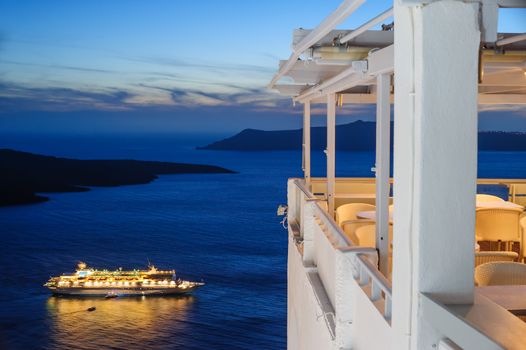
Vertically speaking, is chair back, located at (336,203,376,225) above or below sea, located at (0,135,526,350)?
above

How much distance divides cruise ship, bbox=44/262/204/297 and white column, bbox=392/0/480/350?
46.8m

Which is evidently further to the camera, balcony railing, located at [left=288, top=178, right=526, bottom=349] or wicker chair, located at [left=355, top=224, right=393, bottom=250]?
wicker chair, located at [left=355, top=224, right=393, bottom=250]

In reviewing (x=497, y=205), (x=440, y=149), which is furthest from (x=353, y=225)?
(x=440, y=149)

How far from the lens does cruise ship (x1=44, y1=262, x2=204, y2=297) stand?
47719mm

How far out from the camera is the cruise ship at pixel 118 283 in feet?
157

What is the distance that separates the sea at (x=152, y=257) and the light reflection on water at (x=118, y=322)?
74 mm

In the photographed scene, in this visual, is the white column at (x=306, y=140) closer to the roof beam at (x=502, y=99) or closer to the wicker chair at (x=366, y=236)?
the roof beam at (x=502, y=99)

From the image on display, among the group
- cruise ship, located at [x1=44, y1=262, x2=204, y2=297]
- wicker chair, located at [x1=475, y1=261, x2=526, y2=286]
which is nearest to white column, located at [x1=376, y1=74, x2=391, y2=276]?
wicker chair, located at [x1=475, y1=261, x2=526, y2=286]

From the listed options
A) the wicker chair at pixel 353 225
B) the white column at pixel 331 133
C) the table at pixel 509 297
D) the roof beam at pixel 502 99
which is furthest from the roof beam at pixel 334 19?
the roof beam at pixel 502 99

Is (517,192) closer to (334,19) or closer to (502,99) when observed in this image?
(502,99)

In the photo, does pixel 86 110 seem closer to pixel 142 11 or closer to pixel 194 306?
pixel 142 11

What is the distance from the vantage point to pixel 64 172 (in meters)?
99.1

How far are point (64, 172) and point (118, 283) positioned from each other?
54.9m

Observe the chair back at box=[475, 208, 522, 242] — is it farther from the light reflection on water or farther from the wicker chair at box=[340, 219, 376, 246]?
the light reflection on water
